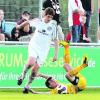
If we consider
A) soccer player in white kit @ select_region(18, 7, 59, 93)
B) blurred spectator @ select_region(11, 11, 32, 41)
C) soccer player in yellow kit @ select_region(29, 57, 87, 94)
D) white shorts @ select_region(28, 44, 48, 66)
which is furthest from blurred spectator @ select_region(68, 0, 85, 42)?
white shorts @ select_region(28, 44, 48, 66)

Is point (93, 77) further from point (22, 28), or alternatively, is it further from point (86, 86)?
point (22, 28)

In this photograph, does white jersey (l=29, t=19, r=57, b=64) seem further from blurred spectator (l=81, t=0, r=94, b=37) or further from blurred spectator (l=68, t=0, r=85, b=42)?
blurred spectator (l=81, t=0, r=94, b=37)

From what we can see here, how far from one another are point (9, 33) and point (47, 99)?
21.1 feet

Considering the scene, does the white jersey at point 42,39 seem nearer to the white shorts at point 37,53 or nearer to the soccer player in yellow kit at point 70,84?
the white shorts at point 37,53

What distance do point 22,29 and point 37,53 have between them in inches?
131

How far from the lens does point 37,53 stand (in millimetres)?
16844

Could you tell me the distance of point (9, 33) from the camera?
19969 mm

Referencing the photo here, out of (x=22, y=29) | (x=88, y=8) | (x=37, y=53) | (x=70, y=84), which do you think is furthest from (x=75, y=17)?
(x=37, y=53)

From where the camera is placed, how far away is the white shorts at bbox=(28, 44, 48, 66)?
1670 cm

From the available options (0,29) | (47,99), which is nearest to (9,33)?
(0,29)

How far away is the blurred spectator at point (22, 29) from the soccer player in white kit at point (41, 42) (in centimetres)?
238

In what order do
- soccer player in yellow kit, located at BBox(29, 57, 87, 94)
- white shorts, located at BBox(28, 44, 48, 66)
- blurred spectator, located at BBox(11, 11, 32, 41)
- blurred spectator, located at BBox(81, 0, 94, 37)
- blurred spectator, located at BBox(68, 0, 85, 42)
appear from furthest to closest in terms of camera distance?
blurred spectator, located at BBox(81, 0, 94, 37), blurred spectator, located at BBox(68, 0, 85, 42), blurred spectator, located at BBox(11, 11, 32, 41), white shorts, located at BBox(28, 44, 48, 66), soccer player in yellow kit, located at BBox(29, 57, 87, 94)

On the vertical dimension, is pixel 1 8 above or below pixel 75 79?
above

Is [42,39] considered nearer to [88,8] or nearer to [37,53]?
[37,53]
